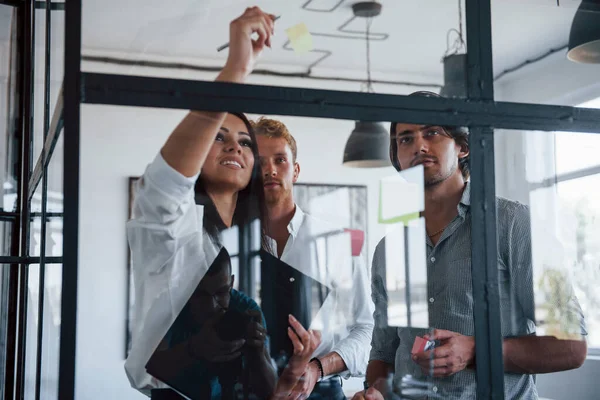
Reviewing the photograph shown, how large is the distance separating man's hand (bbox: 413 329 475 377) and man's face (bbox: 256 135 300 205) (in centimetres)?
52

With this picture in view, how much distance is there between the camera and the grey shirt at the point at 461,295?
1.73m

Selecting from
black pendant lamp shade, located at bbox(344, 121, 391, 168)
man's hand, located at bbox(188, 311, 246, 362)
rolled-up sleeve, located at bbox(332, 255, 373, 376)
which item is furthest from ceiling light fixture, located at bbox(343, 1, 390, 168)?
man's hand, located at bbox(188, 311, 246, 362)

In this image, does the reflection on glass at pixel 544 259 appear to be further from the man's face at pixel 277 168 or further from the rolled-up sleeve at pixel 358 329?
the man's face at pixel 277 168

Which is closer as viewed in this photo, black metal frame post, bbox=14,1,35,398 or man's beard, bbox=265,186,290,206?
man's beard, bbox=265,186,290,206

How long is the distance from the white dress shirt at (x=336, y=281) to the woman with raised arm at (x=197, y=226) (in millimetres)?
114

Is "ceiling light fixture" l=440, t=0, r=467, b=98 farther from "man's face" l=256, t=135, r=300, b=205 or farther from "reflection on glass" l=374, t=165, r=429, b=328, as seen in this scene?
"man's face" l=256, t=135, r=300, b=205

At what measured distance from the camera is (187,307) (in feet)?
5.23

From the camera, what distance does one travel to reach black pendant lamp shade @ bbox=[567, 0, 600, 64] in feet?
6.32

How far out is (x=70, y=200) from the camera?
1501mm

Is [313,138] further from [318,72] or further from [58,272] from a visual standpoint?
[58,272]

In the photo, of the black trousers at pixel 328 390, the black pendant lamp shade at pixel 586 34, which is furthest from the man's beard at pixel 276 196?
the black pendant lamp shade at pixel 586 34

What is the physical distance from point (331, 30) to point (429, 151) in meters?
0.39

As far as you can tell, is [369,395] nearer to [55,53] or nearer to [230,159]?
[230,159]

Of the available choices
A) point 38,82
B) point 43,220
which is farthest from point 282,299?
point 38,82
